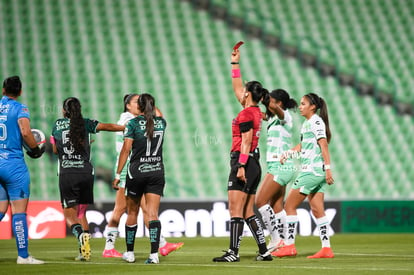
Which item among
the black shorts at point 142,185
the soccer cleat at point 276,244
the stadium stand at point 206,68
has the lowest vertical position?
the soccer cleat at point 276,244

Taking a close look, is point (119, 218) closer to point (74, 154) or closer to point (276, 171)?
point (74, 154)

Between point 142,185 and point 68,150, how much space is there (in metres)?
1.32

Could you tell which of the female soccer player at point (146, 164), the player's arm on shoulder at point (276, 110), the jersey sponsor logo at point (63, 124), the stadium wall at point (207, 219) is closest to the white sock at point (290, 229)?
the player's arm on shoulder at point (276, 110)

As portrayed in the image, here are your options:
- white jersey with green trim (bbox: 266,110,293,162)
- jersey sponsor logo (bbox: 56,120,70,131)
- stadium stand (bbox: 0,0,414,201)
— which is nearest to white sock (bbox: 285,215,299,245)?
white jersey with green trim (bbox: 266,110,293,162)

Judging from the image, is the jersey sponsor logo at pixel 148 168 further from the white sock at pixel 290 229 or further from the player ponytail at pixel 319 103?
the player ponytail at pixel 319 103

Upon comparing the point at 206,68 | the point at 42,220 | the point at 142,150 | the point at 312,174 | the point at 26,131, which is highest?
the point at 206,68

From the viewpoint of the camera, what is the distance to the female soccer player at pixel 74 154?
10.2 meters

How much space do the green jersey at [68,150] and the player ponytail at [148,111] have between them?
0.94m

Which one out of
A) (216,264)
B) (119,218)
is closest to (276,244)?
(216,264)

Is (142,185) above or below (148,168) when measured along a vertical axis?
below

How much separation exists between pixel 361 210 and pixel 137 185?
966cm

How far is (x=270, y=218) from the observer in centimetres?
1138

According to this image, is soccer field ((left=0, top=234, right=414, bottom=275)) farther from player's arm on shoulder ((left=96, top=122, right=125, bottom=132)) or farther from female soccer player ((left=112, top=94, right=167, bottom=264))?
player's arm on shoulder ((left=96, top=122, right=125, bottom=132))

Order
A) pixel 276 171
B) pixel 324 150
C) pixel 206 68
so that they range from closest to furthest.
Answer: pixel 324 150 < pixel 276 171 < pixel 206 68
